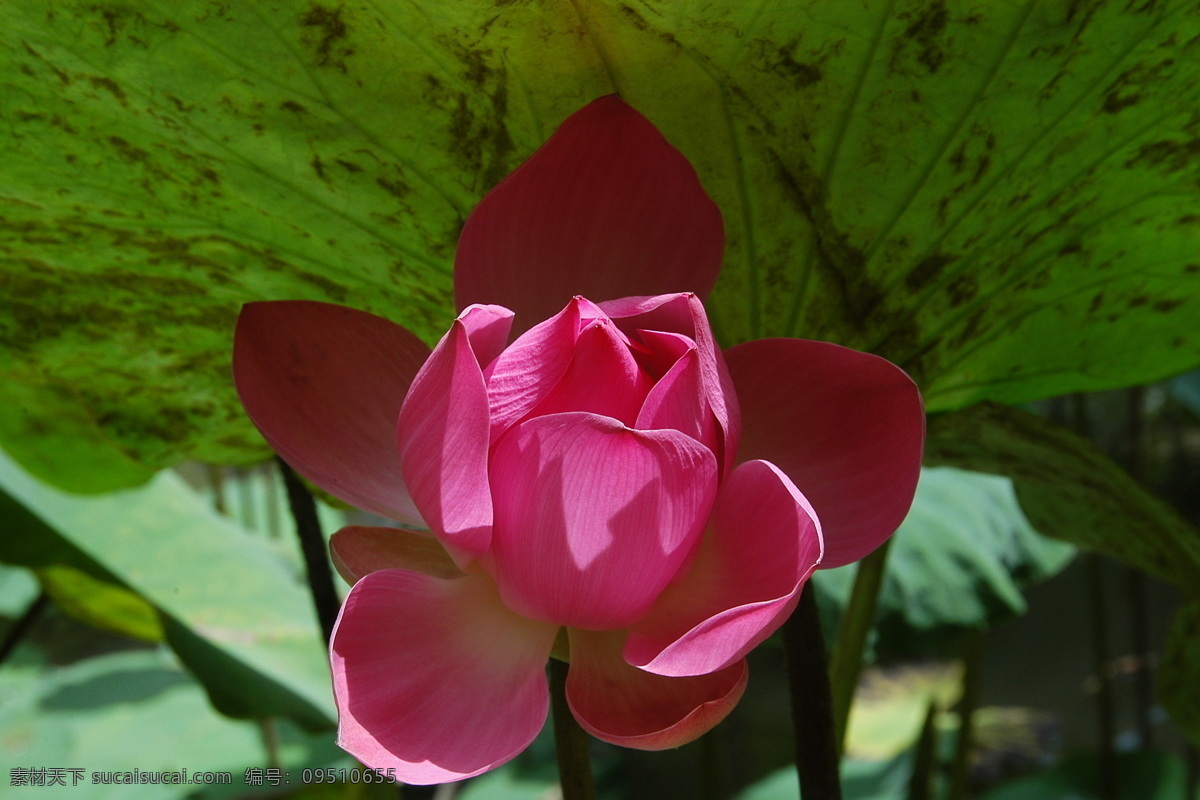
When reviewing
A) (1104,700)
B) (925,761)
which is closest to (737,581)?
(925,761)

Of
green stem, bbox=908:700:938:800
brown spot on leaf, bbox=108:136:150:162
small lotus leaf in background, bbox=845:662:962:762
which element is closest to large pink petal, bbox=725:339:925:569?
brown spot on leaf, bbox=108:136:150:162

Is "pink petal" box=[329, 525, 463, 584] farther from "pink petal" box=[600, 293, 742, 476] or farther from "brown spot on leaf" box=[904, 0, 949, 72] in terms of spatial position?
"brown spot on leaf" box=[904, 0, 949, 72]

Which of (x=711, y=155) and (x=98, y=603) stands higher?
(x=711, y=155)

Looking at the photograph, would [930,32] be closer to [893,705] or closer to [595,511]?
[595,511]

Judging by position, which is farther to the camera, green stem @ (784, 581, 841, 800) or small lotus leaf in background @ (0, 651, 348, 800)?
small lotus leaf in background @ (0, 651, 348, 800)

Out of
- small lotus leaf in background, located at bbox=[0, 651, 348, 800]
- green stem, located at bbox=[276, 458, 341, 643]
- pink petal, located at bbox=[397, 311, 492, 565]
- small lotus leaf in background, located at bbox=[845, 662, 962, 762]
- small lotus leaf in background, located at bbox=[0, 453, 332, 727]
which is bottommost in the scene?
small lotus leaf in background, located at bbox=[0, 651, 348, 800]

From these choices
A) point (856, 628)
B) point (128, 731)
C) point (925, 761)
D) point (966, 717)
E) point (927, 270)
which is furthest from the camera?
point (128, 731)

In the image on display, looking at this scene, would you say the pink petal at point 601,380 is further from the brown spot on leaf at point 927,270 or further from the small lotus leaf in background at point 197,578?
the small lotus leaf in background at point 197,578
